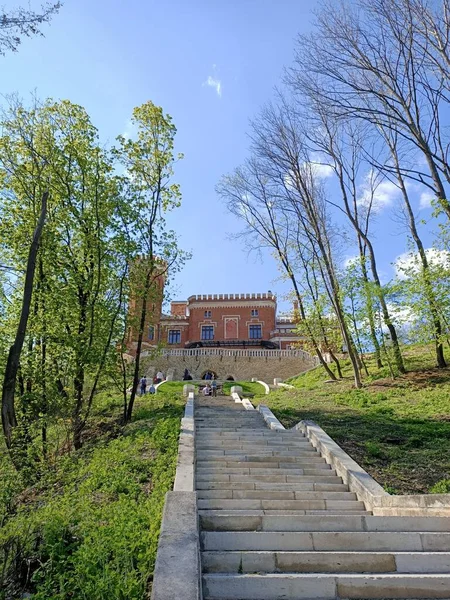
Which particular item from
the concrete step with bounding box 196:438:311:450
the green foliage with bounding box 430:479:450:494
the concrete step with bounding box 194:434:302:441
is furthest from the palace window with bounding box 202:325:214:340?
the green foliage with bounding box 430:479:450:494

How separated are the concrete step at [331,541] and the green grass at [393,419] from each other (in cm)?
186

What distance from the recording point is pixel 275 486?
7113 mm

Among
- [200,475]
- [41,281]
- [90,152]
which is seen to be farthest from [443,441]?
[90,152]

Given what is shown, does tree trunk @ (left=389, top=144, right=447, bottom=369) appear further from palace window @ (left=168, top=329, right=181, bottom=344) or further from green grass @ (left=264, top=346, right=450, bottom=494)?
palace window @ (left=168, top=329, right=181, bottom=344)

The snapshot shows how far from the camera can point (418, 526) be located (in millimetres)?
5512

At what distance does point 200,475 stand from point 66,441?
5308mm

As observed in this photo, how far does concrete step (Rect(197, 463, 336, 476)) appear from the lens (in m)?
7.80

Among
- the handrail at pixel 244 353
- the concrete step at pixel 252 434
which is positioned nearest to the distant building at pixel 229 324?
the handrail at pixel 244 353

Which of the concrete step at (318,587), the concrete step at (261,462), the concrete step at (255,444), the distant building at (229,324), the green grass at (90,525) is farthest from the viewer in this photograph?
the distant building at (229,324)

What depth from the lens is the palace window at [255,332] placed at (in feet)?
156

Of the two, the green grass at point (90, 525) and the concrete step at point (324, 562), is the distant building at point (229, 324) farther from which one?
the concrete step at point (324, 562)

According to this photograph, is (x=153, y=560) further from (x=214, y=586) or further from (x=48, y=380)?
(x=48, y=380)

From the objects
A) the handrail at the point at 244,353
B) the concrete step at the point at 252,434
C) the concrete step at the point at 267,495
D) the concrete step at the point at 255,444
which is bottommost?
the concrete step at the point at 267,495

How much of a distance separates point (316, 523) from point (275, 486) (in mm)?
1603
